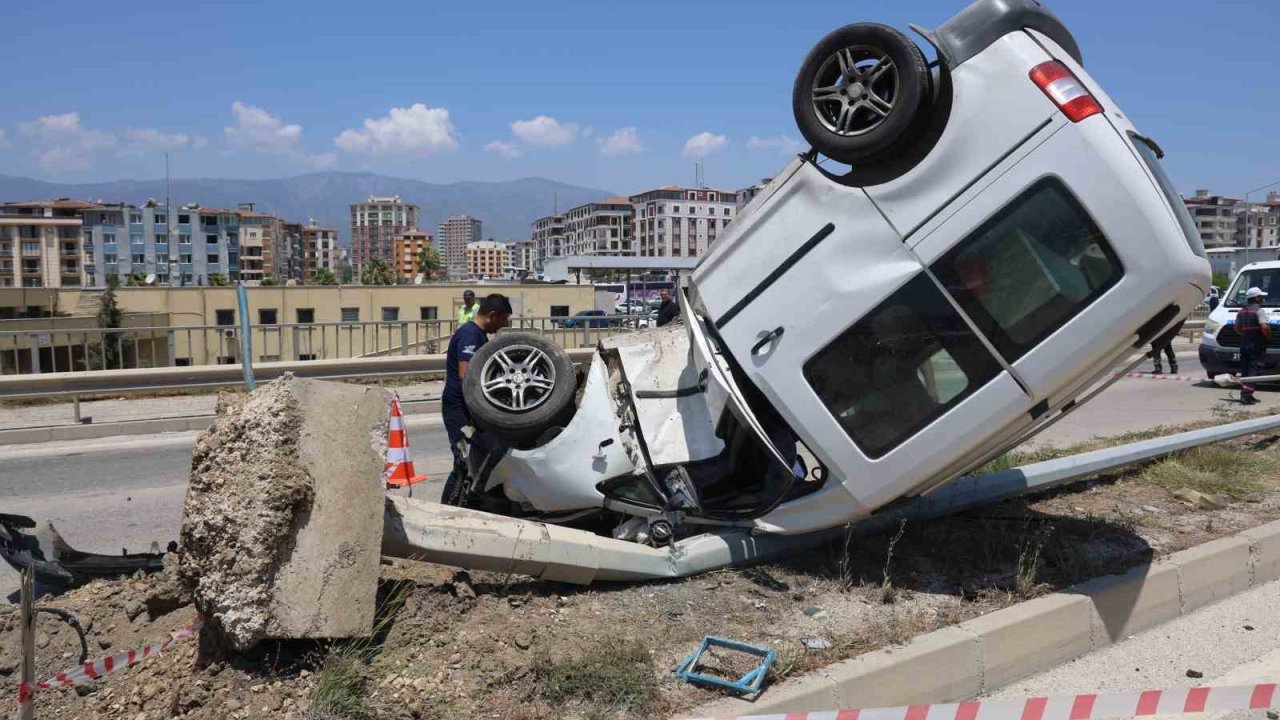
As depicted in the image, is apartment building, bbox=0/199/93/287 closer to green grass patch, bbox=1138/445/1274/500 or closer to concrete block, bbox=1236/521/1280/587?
green grass patch, bbox=1138/445/1274/500

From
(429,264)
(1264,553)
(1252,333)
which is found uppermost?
(429,264)

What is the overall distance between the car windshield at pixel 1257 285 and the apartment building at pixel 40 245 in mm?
188519

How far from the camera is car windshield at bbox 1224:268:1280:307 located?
16578 millimetres

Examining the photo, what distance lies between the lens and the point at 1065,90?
4145 millimetres

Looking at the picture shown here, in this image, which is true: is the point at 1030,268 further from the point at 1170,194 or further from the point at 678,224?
the point at 678,224

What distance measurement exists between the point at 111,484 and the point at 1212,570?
29.6ft

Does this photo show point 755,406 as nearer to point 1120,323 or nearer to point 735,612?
point 735,612

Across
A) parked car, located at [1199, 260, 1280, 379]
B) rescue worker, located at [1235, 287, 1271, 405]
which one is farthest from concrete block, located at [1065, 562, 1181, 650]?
parked car, located at [1199, 260, 1280, 379]

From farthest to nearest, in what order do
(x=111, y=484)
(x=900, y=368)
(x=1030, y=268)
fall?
1. (x=111, y=484)
2. (x=900, y=368)
3. (x=1030, y=268)

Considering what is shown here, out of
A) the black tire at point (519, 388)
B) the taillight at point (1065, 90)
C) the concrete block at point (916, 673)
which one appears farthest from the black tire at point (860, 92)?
the concrete block at point (916, 673)

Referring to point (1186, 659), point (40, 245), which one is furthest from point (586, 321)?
point (40, 245)

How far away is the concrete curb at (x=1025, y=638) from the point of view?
379 cm

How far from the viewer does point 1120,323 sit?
4117 millimetres

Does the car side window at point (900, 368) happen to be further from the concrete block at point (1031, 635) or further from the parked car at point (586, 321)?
the parked car at point (586, 321)
